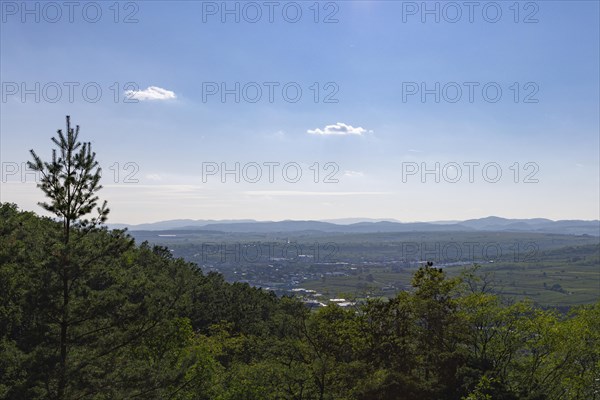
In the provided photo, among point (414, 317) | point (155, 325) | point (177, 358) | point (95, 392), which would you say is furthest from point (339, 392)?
point (95, 392)

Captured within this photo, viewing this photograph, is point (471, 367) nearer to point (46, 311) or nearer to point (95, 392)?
point (95, 392)

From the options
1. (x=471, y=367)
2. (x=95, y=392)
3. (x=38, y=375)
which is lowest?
(x=471, y=367)

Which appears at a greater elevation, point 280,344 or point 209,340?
point 280,344

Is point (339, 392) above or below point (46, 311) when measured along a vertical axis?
below

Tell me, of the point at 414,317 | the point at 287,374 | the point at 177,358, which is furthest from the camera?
the point at 414,317

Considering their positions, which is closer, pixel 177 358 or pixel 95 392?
pixel 95 392

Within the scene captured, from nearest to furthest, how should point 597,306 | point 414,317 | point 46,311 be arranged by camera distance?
point 46,311 → point 414,317 → point 597,306

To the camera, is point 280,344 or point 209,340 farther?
point 209,340
